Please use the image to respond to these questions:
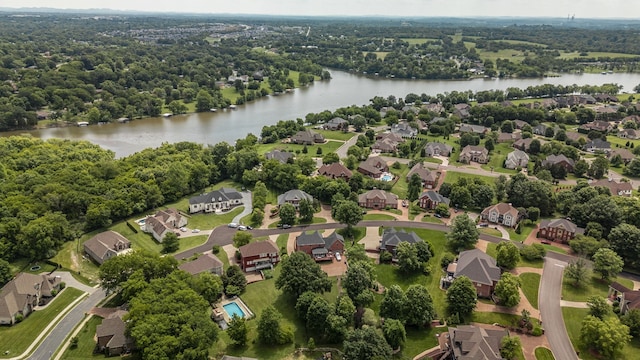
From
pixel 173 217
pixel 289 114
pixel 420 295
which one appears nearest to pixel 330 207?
pixel 173 217

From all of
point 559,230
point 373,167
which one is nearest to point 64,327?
point 373,167

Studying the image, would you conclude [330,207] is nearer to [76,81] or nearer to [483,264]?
[483,264]

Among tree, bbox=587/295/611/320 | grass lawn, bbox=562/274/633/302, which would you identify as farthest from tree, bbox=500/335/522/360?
grass lawn, bbox=562/274/633/302

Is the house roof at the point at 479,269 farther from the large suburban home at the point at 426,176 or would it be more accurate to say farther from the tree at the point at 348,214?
the large suburban home at the point at 426,176

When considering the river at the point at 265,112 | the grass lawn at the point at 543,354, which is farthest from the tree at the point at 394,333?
the river at the point at 265,112

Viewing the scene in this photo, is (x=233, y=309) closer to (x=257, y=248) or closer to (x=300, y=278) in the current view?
(x=300, y=278)
